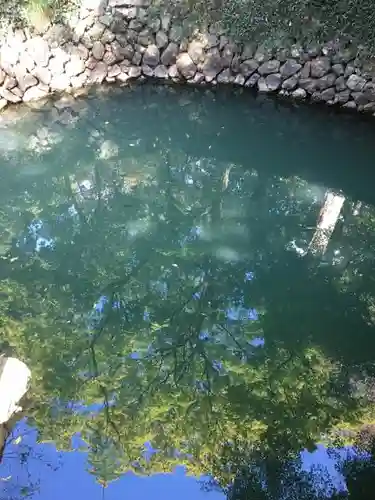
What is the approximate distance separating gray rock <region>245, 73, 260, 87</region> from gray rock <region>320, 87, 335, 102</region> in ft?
3.35

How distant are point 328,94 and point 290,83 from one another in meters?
0.59

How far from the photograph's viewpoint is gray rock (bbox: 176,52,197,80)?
908cm

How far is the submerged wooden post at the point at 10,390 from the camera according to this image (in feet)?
14.1

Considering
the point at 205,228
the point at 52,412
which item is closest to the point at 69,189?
the point at 205,228

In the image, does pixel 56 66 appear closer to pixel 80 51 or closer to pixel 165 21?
pixel 80 51

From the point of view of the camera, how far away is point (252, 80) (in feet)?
29.6

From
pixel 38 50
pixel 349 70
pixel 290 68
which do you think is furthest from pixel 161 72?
pixel 349 70

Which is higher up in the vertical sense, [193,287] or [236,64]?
[236,64]

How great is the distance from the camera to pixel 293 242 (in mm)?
6418

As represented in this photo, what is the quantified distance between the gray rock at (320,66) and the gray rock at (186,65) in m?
1.81

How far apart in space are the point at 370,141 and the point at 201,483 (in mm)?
5592

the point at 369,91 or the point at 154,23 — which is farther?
the point at 154,23

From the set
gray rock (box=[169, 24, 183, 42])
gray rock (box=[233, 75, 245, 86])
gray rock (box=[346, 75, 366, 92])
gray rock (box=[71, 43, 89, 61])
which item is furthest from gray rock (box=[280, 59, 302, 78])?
gray rock (box=[71, 43, 89, 61])

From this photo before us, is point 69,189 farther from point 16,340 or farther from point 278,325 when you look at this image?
point 278,325
